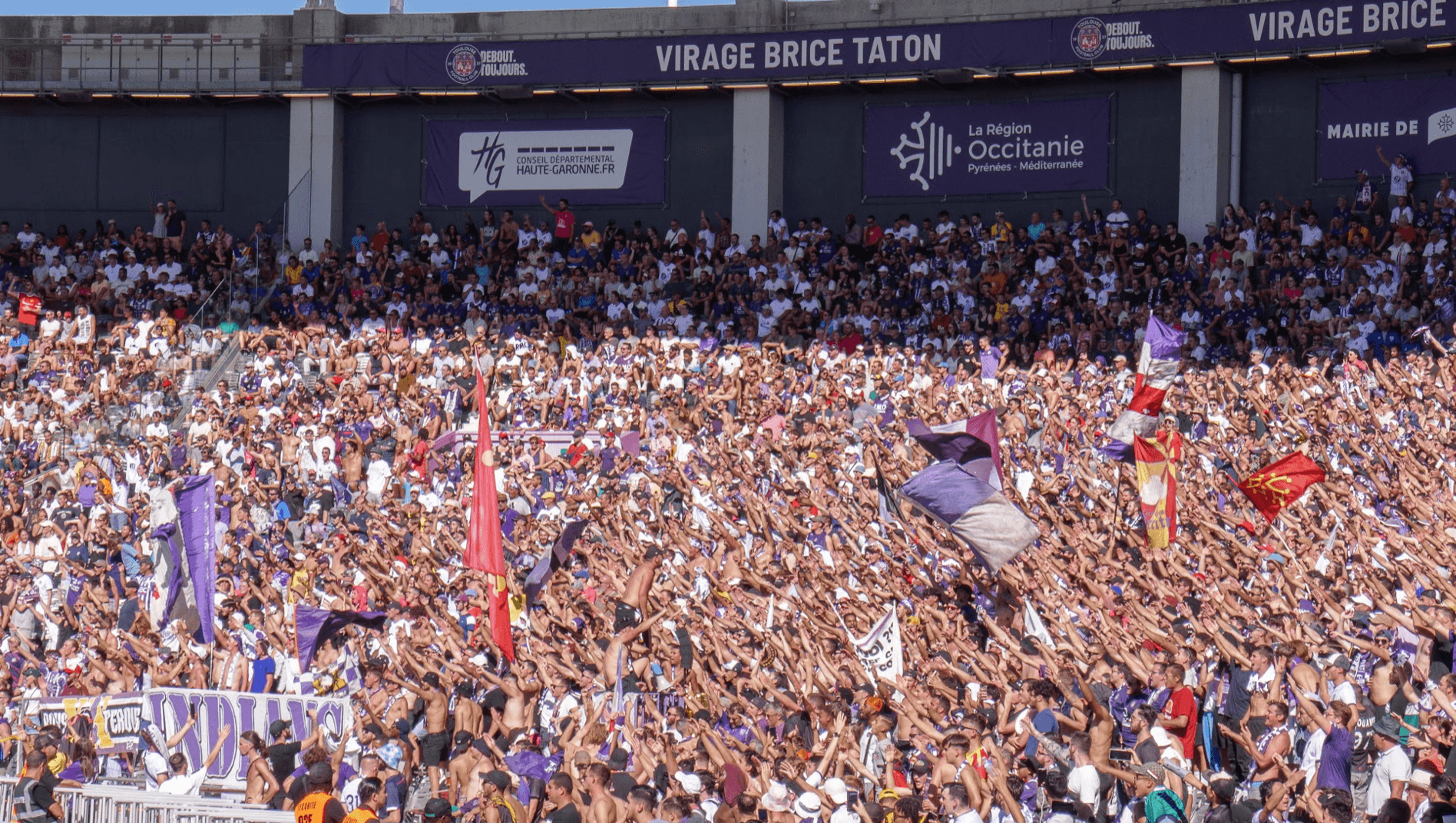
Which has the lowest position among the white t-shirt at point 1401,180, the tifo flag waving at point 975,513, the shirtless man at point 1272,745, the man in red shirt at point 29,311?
the shirtless man at point 1272,745

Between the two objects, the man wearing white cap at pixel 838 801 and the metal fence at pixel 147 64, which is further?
the metal fence at pixel 147 64

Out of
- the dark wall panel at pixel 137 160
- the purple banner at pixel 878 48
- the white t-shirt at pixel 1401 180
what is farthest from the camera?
the dark wall panel at pixel 137 160

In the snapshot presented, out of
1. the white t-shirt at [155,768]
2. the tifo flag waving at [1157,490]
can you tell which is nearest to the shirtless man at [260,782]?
the white t-shirt at [155,768]

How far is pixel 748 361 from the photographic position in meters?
28.2

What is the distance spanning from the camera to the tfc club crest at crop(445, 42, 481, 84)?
35.7 m

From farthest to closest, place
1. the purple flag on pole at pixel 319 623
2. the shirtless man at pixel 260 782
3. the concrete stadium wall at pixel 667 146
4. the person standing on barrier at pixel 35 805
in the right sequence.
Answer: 1. the concrete stadium wall at pixel 667 146
2. the purple flag on pole at pixel 319 623
3. the shirtless man at pixel 260 782
4. the person standing on barrier at pixel 35 805

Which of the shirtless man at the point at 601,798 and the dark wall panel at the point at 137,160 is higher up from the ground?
the dark wall panel at the point at 137,160

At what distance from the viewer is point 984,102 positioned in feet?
111

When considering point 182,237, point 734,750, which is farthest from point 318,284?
point 734,750

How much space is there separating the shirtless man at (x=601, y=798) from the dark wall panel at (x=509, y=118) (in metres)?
24.4

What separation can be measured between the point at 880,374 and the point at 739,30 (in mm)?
10421

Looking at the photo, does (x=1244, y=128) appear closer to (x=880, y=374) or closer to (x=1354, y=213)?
(x=1354, y=213)

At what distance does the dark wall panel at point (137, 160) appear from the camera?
37.5m

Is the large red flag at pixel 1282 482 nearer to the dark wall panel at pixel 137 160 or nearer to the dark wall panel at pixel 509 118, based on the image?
the dark wall panel at pixel 509 118
